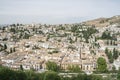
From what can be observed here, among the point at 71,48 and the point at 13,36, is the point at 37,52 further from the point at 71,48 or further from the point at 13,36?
the point at 13,36

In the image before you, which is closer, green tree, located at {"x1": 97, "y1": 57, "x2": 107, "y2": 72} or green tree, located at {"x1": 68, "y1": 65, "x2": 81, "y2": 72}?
green tree, located at {"x1": 68, "y1": 65, "x2": 81, "y2": 72}

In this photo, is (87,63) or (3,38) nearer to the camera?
(87,63)

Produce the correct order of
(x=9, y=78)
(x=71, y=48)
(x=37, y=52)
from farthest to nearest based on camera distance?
(x=71, y=48), (x=37, y=52), (x=9, y=78)

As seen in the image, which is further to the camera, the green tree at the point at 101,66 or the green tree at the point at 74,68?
the green tree at the point at 101,66

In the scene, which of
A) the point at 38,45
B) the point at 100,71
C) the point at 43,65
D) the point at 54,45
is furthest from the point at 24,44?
the point at 100,71

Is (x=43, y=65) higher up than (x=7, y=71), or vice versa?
(x=7, y=71)

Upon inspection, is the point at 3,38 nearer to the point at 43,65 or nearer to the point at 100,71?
the point at 43,65

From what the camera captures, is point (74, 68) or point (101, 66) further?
point (101, 66)

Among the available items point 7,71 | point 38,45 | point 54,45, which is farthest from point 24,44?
point 7,71

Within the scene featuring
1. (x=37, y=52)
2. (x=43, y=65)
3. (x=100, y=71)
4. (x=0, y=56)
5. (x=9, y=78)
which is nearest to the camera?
(x=9, y=78)
